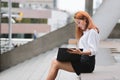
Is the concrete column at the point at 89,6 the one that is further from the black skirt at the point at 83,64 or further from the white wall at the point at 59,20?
the black skirt at the point at 83,64

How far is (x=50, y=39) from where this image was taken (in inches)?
612

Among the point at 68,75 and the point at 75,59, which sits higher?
the point at 75,59

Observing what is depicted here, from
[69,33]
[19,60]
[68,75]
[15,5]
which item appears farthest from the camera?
[15,5]

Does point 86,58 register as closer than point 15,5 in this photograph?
Yes

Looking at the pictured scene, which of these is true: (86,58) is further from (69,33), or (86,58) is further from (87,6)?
(87,6)

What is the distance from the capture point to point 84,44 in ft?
18.5

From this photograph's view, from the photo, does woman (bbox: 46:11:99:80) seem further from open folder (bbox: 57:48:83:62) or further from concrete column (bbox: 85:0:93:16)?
concrete column (bbox: 85:0:93:16)

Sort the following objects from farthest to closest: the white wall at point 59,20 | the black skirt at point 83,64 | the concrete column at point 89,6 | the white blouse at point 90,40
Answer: the white wall at point 59,20 → the concrete column at point 89,6 → the black skirt at point 83,64 → the white blouse at point 90,40

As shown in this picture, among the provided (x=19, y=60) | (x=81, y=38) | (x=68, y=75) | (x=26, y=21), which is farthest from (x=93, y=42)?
(x=26, y=21)

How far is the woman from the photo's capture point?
18.2 feet

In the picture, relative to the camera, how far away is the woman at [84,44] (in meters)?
5.56

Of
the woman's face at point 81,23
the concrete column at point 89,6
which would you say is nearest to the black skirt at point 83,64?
the woman's face at point 81,23

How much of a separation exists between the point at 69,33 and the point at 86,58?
10170mm

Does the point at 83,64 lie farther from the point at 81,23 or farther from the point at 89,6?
the point at 89,6
